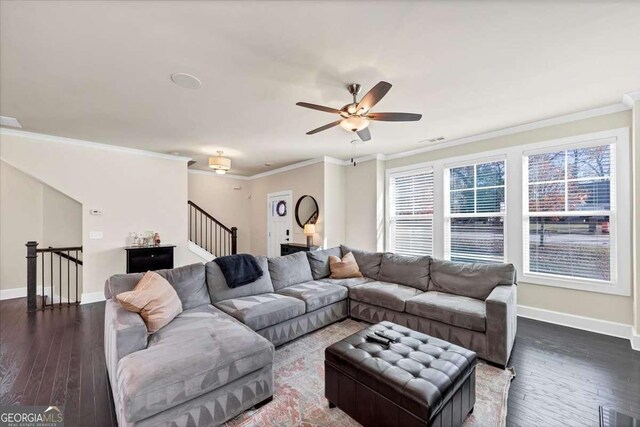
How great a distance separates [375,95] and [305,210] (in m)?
4.52

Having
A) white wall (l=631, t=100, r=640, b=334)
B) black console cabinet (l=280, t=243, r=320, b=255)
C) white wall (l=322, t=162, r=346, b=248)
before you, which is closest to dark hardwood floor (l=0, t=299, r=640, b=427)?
A: white wall (l=631, t=100, r=640, b=334)

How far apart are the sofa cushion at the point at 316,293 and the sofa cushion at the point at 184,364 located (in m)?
1.13

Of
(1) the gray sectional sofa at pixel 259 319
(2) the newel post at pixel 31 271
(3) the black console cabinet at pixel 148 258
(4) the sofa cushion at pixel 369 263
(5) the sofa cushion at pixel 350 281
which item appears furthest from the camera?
(3) the black console cabinet at pixel 148 258

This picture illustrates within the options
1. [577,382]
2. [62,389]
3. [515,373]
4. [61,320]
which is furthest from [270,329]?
[61,320]

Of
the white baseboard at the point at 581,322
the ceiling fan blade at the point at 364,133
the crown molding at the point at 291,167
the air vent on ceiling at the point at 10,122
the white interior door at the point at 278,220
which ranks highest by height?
the air vent on ceiling at the point at 10,122

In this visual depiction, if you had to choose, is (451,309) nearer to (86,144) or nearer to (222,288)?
(222,288)

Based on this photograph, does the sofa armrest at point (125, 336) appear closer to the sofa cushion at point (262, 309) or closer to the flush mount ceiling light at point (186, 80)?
the sofa cushion at point (262, 309)

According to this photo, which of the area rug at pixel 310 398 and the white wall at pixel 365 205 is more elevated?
the white wall at pixel 365 205

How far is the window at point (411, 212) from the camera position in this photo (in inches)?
200

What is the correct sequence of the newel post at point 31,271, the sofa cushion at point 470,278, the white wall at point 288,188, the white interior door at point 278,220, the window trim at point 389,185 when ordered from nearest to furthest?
1. the sofa cushion at point 470,278
2. the newel post at point 31,271
3. the window trim at point 389,185
4. the white wall at point 288,188
5. the white interior door at point 278,220

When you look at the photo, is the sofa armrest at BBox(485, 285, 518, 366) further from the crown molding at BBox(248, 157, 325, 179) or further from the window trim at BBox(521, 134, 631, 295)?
the crown molding at BBox(248, 157, 325, 179)

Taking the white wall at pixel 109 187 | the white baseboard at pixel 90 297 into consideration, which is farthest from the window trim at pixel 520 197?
the white baseboard at pixel 90 297

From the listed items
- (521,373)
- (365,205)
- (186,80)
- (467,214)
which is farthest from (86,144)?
(521,373)

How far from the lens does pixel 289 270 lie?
12.5 feet
